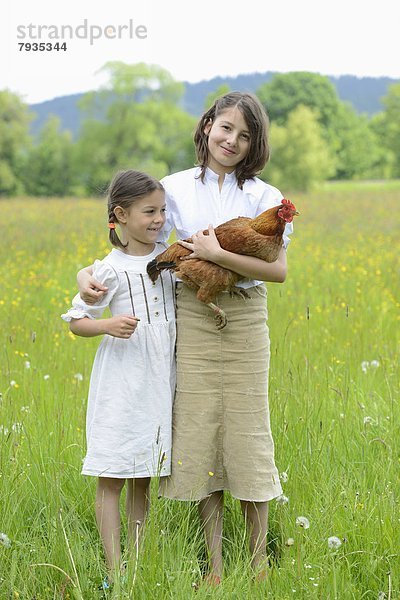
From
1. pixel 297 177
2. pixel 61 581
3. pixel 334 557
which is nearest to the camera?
pixel 61 581

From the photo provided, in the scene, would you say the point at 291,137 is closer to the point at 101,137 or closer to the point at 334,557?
the point at 101,137

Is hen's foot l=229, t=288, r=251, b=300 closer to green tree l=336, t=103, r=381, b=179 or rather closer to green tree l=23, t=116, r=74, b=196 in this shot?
green tree l=23, t=116, r=74, b=196

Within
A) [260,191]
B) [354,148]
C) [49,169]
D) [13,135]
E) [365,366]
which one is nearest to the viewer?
[260,191]

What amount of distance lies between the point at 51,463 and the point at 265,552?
95cm

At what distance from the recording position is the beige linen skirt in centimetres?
286

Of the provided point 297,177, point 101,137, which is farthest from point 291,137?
point 101,137

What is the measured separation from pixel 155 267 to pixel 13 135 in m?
52.5

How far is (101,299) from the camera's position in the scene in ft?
9.14

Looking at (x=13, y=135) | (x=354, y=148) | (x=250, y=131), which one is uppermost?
(x=13, y=135)

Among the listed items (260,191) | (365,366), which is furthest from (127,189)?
(365,366)

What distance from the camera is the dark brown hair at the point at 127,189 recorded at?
279 cm

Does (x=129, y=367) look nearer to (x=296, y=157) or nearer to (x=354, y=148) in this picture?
(x=296, y=157)

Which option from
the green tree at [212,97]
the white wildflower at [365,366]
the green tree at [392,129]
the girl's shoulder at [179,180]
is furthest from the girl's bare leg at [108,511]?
the green tree at [392,129]

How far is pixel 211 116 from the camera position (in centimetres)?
298
